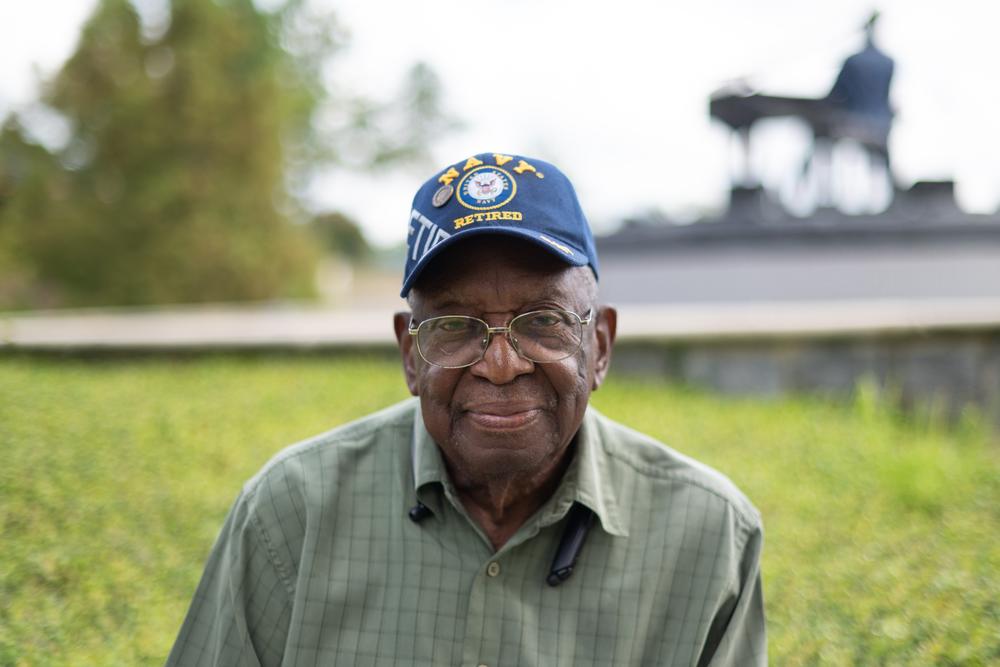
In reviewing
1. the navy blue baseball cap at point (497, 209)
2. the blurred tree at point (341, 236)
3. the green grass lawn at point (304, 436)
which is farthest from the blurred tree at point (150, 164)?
the navy blue baseball cap at point (497, 209)

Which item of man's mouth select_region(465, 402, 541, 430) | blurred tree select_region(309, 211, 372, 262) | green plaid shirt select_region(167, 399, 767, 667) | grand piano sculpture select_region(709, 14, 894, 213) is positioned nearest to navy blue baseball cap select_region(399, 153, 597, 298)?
man's mouth select_region(465, 402, 541, 430)

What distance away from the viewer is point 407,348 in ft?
6.33

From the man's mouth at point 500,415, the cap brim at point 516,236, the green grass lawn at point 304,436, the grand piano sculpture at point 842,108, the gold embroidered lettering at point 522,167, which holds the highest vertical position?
the grand piano sculpture at point 842,108

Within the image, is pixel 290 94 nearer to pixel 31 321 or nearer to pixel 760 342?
pixel 31 321

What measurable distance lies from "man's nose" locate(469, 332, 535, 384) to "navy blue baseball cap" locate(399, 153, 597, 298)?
20cm

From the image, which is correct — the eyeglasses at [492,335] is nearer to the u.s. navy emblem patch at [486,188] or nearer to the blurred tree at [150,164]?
the u.s. navy emblem patch at [486,188]

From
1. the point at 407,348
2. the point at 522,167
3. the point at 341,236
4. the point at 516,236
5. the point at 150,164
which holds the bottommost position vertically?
the point at 407,348

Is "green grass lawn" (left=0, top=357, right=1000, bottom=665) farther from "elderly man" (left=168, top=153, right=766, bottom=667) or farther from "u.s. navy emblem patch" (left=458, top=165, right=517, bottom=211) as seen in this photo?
"u.s. navy emblem patch" (left=458, top=165, right=517, bottom=211)

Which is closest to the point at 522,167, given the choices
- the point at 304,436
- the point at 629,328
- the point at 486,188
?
the point at 486,188

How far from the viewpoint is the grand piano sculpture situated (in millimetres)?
9438

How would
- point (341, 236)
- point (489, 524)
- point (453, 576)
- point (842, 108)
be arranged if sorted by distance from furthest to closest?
1. point (341, 236)
2. point (842, 108)
3. point (489, 524)
4. point (453, 576)

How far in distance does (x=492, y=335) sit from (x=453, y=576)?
503 millimetres

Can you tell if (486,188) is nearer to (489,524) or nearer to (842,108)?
(489,524)

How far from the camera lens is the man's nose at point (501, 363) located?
1721 mm
